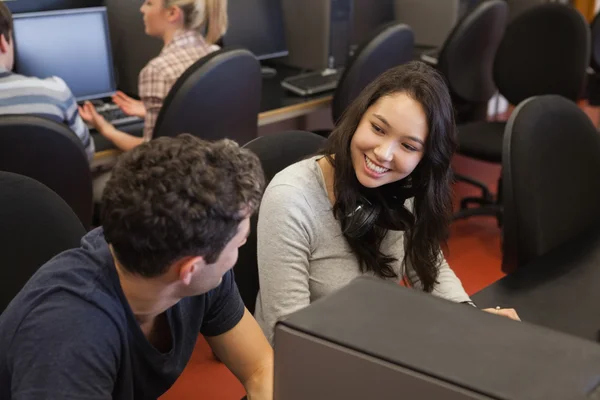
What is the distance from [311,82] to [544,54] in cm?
96

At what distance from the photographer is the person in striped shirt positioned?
210 cm

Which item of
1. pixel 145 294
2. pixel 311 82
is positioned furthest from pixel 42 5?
pixel 145 294

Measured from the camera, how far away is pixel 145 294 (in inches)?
38.0

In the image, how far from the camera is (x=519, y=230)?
1.65 meters

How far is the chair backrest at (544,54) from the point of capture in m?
2.92

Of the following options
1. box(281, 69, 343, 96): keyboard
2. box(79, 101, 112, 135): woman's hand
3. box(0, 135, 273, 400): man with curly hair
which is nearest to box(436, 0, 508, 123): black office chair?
box(281, 69, 343, 96): keyboard

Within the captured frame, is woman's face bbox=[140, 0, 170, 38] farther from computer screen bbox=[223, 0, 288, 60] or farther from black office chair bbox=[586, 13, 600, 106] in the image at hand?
black office chair bbox=[586, 13, 600, 106]

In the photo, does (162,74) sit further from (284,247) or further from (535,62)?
(535,62)

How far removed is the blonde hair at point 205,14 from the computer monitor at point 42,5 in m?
0.53

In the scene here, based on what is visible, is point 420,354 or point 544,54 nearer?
point 420,354

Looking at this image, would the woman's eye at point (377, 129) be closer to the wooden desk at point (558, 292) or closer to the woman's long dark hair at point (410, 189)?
the woman's long dark hair at point (410, 189)

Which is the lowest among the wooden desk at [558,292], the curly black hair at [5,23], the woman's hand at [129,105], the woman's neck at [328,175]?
the woman's hand at [129,105]

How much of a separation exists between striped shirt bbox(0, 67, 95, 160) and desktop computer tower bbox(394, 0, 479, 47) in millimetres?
2205

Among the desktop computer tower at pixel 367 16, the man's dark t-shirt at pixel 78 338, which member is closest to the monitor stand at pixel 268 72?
the desktop computer tower at pixel 367 16
